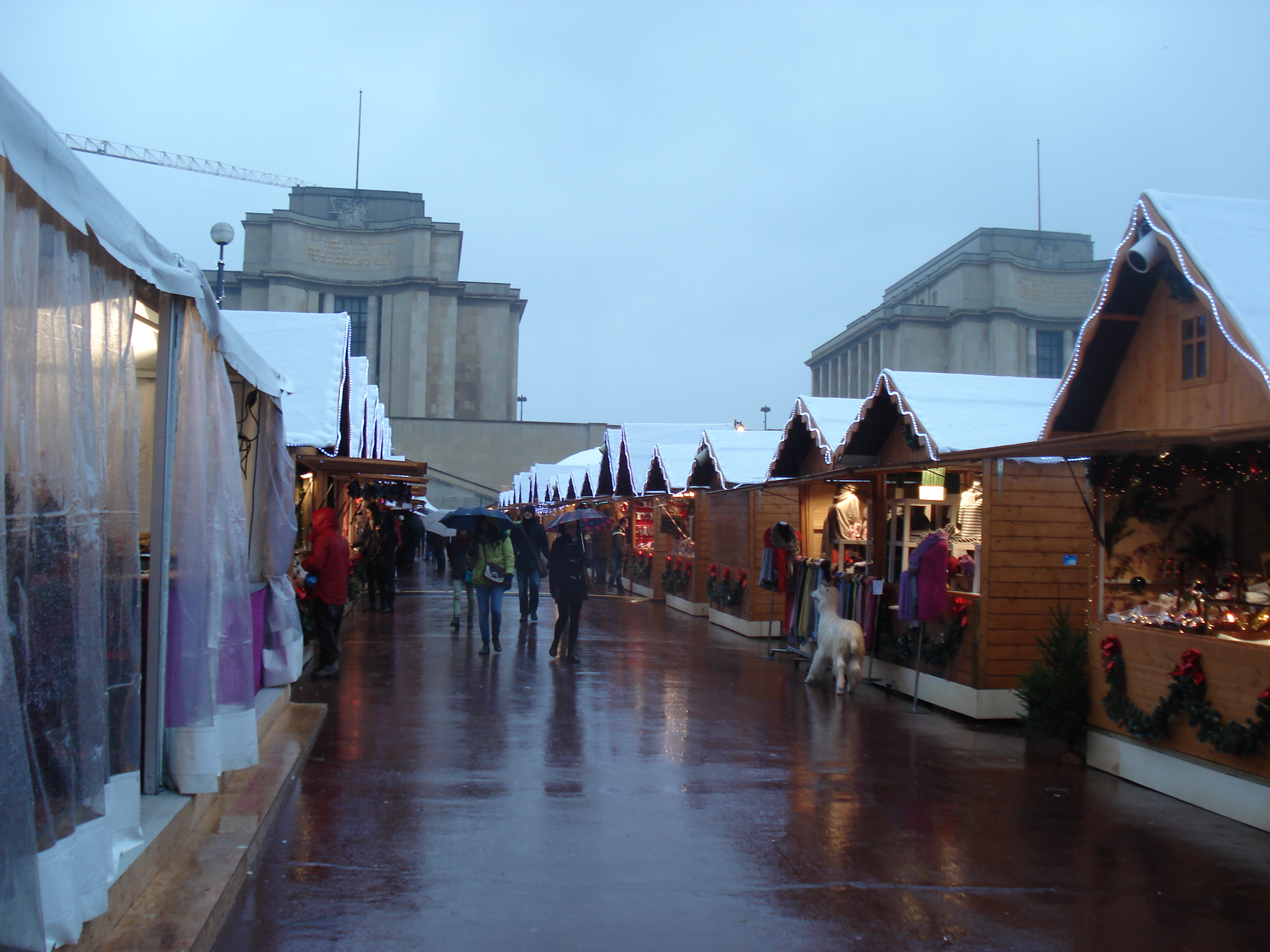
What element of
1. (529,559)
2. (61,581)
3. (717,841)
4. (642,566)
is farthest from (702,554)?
(61,581)

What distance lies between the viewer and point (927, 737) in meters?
8.77

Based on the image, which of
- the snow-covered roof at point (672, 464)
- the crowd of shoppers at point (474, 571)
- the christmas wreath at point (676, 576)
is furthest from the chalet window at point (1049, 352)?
the crowd of shoppers at point (474, 571)

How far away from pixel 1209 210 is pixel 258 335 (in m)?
9.26

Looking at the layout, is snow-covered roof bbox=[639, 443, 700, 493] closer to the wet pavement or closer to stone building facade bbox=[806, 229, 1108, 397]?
the wet pavement

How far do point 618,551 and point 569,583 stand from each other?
45.2 ft

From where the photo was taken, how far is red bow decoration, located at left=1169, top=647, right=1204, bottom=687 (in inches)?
262

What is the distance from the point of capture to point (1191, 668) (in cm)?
671

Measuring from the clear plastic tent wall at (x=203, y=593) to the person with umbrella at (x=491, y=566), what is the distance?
7478 mm

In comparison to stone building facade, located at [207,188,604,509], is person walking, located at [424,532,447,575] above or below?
below

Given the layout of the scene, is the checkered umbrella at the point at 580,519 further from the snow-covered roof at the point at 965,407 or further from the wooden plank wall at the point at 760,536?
the snow-covered roof at the point at 965,407

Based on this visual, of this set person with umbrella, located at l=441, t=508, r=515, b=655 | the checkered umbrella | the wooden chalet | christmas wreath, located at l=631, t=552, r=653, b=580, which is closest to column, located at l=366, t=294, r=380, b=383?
christmas wreath, located at l=631, t=552, r=653, b=580

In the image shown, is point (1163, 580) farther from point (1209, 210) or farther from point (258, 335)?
point (258, 335)

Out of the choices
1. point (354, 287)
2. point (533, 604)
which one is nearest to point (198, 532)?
point (533, 604)

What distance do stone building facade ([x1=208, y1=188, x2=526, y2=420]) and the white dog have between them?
42.0 metres
